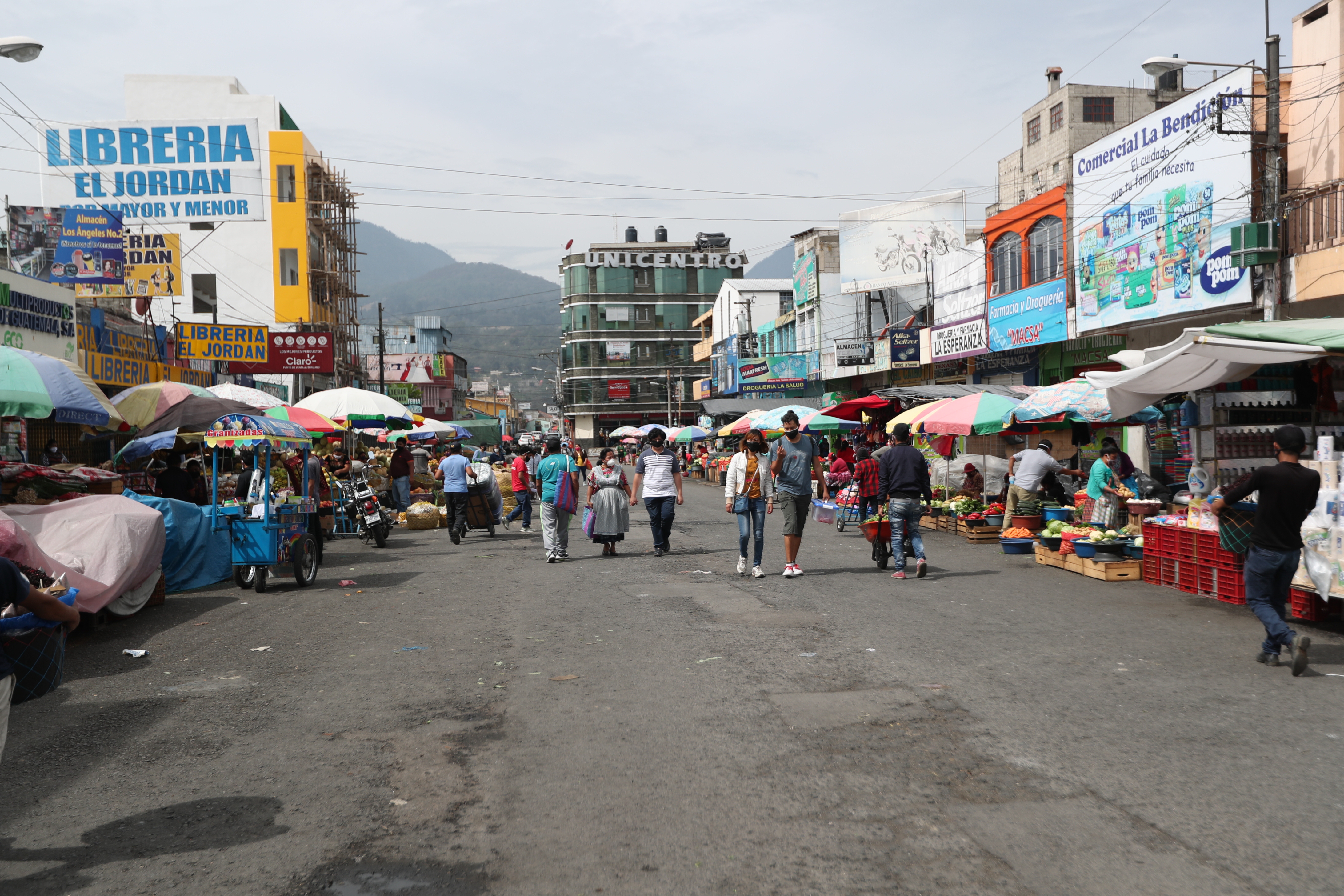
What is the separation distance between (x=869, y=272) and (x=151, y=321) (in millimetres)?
26101

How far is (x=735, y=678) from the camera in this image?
7.11 m

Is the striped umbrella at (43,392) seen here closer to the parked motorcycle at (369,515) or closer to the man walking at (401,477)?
the parked motorcycle at (369,515)

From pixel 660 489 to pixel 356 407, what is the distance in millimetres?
9906

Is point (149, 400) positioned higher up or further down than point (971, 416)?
higher up

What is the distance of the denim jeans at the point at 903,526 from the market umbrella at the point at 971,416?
4605 millimetres

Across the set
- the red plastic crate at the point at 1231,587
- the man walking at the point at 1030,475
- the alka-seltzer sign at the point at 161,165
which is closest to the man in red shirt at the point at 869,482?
the man walking at the point at 1030,475

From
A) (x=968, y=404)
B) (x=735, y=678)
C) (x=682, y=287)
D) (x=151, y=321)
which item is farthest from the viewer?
(x=682, y=287)

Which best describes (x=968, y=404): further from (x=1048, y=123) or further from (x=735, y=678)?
(x=1048, y=123)

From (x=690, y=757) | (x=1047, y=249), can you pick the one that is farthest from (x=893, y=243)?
(x=690, y=757)

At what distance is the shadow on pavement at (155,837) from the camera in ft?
13.3

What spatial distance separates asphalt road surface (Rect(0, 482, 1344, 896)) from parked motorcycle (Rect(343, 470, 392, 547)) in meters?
8.51

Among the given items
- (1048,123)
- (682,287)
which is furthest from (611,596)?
(682,287)

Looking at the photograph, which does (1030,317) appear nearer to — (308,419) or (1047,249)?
(1047,249)

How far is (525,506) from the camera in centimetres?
2120
